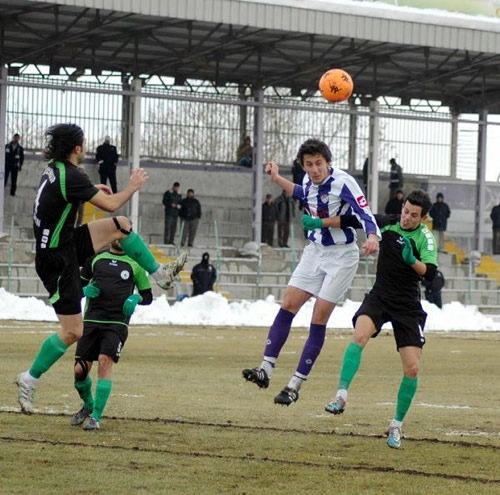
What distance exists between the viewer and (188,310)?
29469mm

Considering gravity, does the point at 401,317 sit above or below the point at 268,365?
above

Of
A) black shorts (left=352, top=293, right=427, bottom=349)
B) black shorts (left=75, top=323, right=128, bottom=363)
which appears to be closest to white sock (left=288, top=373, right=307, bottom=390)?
black shorts (left=352, top=293, right=427, bottom=349)

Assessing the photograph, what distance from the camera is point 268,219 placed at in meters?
38.7

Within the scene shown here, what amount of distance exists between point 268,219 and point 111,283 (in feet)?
92.9

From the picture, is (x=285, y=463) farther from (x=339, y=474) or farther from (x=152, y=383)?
(x=152, y=383)

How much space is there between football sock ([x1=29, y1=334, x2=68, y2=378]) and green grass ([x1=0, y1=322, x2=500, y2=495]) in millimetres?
432

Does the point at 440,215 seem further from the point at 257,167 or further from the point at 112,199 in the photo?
the point at 112,199

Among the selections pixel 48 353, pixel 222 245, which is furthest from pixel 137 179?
pixel 222 245

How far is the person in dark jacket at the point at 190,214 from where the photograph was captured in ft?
118

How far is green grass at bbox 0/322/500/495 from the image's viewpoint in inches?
312

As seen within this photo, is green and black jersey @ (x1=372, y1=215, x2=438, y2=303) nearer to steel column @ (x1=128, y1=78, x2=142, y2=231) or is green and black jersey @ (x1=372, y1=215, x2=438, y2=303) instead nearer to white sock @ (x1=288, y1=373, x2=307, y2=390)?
white sock @ (x1=288, y1=373, x2=307, y2=390)

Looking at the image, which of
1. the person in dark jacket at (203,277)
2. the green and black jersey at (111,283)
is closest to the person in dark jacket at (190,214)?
the person in dark jacket at (203,277)

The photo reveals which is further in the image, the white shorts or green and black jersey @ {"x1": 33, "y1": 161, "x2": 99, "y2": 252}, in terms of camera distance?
the white shorts

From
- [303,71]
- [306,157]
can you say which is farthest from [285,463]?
[303,71]
